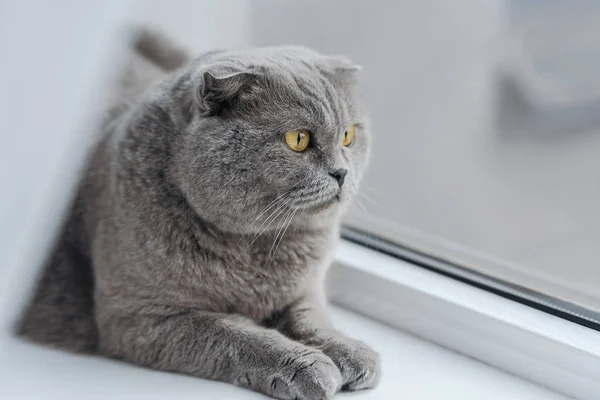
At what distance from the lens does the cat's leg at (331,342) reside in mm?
974

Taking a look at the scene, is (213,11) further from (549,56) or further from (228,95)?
(549,56)

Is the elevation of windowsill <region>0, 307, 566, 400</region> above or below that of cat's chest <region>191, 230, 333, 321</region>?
below

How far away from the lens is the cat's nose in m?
0.94

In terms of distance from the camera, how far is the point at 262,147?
919 mm

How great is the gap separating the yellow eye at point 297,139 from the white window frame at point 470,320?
41cm

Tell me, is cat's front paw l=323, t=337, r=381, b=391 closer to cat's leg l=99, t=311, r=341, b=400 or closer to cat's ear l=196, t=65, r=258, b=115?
cat's leg l=99, t=311, r=341, b=400

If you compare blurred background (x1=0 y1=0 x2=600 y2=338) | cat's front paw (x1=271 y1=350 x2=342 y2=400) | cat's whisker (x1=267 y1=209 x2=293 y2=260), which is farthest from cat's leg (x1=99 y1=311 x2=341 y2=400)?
blurred background (x1=0 y1=0 x2=600 y2=338)

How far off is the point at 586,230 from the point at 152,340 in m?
1.12

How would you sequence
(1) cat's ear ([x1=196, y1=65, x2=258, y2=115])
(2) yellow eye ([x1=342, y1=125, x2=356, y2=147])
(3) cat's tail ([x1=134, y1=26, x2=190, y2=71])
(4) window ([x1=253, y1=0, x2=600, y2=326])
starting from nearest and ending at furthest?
(1) cat's ear ([x1=196, y1=65, x2=258, y2=115]) < (2) yellow eye ([x1=342, y1=125, x2=356, y2=147]) < (3) cat's tail ([x1=134, y1=26, x2=190, y2=71]) < (4) window ([x1=253, y1=0, x2=600, y2=326])

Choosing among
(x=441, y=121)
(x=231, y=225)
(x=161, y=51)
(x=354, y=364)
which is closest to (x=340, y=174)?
(x=231, y=225)

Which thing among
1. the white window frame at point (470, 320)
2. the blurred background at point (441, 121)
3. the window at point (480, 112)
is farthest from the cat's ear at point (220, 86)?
the window at point (480, 112)

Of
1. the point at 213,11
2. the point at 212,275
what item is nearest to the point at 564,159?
the point at 213,11

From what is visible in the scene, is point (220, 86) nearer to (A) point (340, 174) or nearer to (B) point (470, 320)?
(A) point (340, 174)

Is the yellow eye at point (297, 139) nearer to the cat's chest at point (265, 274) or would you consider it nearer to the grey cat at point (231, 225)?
the grey cat at point (231, 225)
